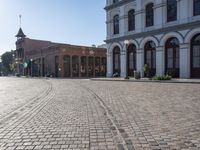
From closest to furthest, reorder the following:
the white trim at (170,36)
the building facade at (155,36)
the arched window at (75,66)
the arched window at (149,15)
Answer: the building facade at (155,36) < the white trim at (170,36) < the arched window at (149,15) < the arched window at (75,66)

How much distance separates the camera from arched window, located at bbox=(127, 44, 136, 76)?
36.7 m

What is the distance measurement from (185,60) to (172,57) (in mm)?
2271

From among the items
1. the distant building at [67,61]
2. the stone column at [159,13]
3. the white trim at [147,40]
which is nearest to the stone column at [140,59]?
the white trim at [147,40]

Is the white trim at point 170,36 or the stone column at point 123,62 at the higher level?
the white trim at point 170,36

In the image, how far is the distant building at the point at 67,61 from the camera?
177ft

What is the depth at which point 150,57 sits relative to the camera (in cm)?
3428

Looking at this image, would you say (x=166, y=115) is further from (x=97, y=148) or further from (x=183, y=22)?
(x=183, y=22)

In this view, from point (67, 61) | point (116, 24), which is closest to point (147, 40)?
point (116, 24)

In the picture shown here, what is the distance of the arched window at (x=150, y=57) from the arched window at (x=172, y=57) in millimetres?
2030

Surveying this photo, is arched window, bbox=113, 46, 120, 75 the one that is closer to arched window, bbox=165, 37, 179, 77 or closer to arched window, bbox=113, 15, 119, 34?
arched window, bbox=113, 15, 119, 34

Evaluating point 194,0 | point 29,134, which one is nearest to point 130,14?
point 194,0

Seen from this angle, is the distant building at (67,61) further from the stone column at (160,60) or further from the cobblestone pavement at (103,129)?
the cobblestone pavement at (103,129)

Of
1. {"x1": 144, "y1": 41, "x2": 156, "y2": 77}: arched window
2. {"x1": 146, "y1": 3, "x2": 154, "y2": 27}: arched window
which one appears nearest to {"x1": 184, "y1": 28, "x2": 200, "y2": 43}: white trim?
{"x1": 144, "y1": 41, "x2": 156, "y2": 77}: arched window

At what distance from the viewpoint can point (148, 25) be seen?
34.4 meters
